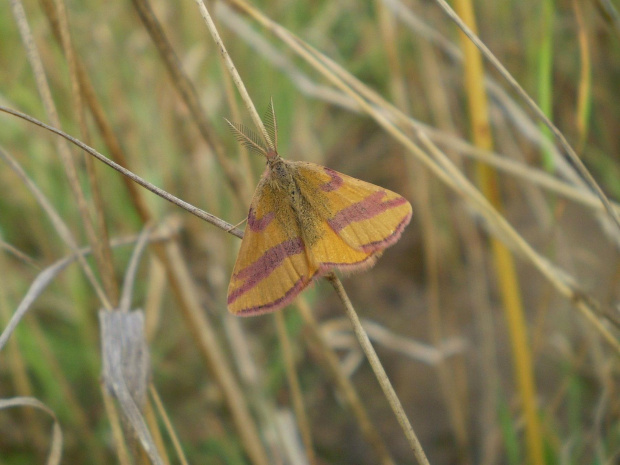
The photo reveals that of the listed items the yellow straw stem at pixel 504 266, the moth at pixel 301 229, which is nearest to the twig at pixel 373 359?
the moth at pixel 301 229

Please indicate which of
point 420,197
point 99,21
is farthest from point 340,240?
point 99,21

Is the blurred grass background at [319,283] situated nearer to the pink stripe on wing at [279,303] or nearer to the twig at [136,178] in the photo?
the pink stripe on wing at [279,303]

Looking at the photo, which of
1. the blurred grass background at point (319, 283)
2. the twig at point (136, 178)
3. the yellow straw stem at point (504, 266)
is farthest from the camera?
the blurred grass background at point (319, 283)

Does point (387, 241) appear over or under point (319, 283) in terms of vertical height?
over

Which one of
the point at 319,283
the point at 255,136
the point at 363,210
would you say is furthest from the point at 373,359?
the point at 319,283

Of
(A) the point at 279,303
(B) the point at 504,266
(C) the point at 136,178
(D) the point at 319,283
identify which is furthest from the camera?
(D) the point at 319,283

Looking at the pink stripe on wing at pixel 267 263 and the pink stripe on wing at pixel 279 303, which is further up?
the pink stripe on wing at pixel 267 263

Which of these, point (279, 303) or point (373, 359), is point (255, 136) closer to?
point (279, 303)

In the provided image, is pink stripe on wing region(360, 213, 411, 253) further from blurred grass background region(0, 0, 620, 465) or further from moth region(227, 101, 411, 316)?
blurred grass background region(0, 0, 620, 465)
